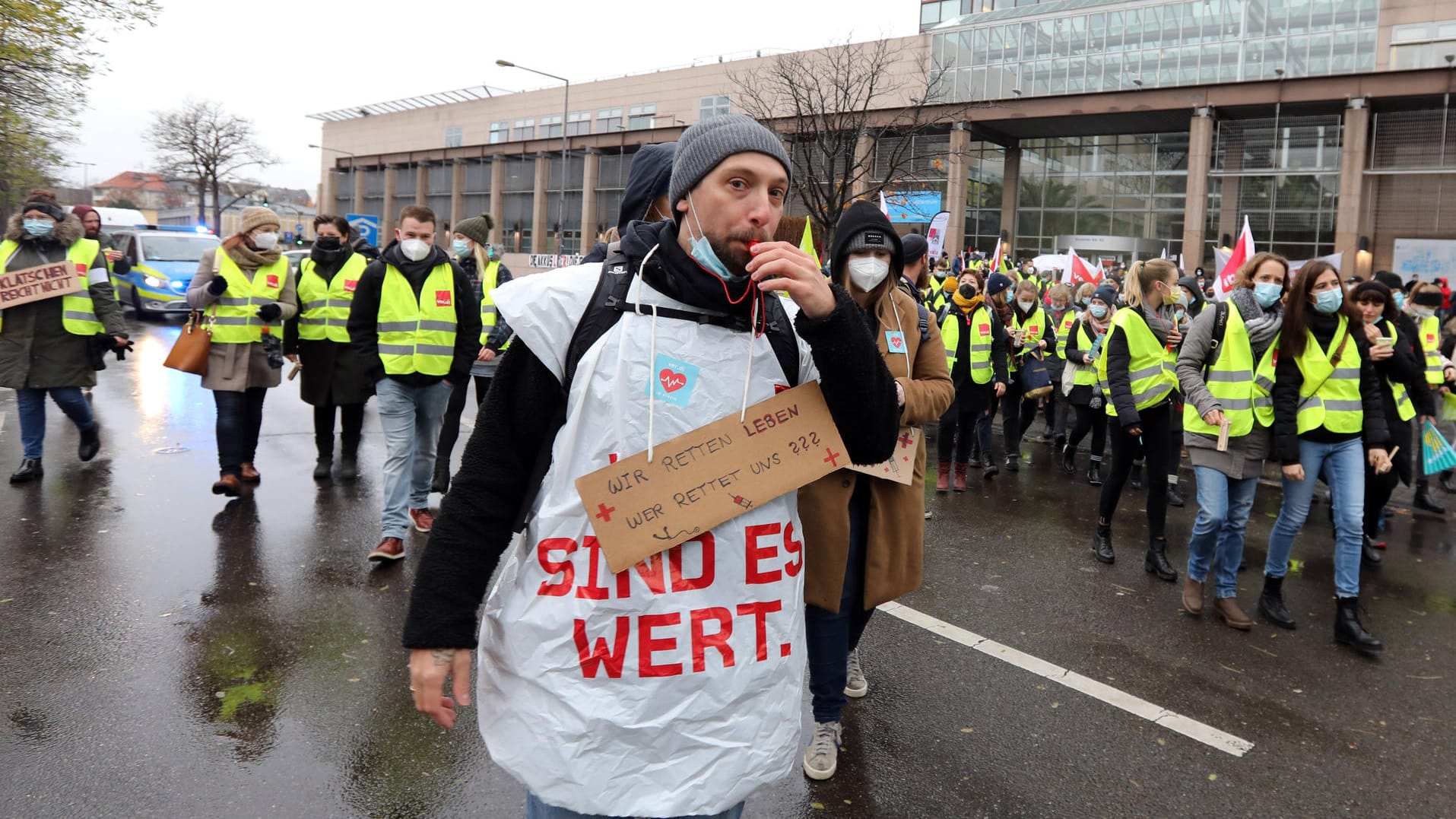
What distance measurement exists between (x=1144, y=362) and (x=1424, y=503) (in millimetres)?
4066

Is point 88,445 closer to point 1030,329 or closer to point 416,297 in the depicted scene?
point 416,297

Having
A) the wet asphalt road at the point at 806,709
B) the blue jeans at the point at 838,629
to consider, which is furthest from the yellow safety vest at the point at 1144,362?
the blue jeans at the point at 838,629

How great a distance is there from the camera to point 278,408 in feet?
37.7

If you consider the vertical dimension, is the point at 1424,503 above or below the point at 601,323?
below

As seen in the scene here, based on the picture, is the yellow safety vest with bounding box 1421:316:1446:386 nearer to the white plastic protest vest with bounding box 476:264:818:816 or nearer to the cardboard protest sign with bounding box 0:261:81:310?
the white plastic protest vest with bounding box 476:264:818:816

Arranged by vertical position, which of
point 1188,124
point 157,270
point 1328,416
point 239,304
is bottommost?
point 1328,416

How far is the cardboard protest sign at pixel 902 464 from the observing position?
137 inches

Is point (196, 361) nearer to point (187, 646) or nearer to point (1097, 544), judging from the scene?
point (187, 646)

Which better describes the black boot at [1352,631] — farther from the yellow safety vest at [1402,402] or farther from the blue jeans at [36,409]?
the blue jeans at [36,409]

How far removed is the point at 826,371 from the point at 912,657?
10.2 ft

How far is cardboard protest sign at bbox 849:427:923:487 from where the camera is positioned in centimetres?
347

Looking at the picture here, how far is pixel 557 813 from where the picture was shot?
1854 mm

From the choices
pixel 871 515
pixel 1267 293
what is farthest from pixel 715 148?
pixel 1267 293

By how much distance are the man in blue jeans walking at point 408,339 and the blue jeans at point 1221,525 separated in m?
4.46
